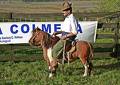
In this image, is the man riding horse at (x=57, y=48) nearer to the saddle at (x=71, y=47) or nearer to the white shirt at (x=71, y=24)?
the saddle at (x=71, y=47)

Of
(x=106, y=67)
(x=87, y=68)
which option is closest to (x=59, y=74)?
(x=87, y=68)

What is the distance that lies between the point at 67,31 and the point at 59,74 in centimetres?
129

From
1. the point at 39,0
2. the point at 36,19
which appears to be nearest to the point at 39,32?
the point at 36,19

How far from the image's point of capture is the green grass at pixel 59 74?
28.8 ft

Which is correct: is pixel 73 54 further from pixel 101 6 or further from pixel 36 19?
pixel 101 6

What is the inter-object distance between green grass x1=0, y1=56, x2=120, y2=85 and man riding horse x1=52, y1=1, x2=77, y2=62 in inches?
27.3

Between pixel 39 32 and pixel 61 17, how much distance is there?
2.89 meters

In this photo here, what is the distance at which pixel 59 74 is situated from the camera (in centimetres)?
960

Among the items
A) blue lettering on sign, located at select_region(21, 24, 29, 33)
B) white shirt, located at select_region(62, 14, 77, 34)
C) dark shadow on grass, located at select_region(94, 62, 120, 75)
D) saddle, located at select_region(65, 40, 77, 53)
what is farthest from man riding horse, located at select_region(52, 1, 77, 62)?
blue lettering on sign, located at select_region(21, 24, 29, 33)

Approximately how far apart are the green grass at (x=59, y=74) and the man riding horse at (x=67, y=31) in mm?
695

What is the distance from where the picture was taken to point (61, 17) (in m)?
12.1

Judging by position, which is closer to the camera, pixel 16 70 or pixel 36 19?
pixel 16 70

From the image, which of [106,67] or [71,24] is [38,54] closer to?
[106,67]

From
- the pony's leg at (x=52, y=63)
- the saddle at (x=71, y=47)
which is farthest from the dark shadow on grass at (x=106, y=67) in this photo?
the pony's leg at (x=52, y=63)
